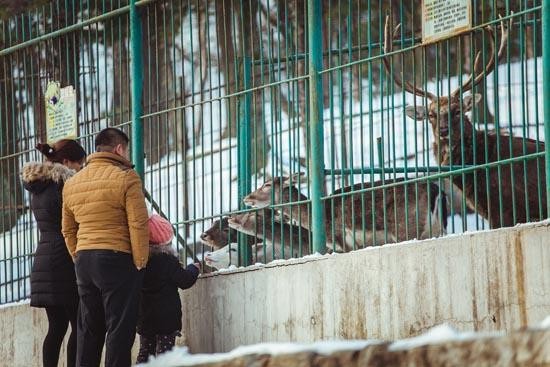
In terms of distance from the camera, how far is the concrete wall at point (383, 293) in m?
9.02

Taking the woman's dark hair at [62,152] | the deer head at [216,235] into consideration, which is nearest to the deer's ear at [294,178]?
the deer head at [216,235]

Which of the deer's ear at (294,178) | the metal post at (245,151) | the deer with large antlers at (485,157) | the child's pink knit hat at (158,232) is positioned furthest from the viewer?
the metal post at (245,151)

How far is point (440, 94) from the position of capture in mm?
10414

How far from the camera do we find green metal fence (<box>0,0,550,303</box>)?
10.3 m

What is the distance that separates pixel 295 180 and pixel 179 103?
1445mm

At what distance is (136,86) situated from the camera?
1262 cm

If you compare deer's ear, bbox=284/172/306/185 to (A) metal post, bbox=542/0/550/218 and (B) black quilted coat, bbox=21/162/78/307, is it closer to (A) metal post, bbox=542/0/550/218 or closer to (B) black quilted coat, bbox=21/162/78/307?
(B) black quilted coat, bbox=21/162/78/307

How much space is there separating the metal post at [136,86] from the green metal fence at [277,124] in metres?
0.01

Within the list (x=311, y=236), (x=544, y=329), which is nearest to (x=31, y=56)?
(x=311, y=236)

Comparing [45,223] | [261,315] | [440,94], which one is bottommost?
[261,315]

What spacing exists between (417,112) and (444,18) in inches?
46.1

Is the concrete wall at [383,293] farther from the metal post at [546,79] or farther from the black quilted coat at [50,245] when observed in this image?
the black quilted coat at [50,245]

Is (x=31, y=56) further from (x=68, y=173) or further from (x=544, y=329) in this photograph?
(x=544, y=329)

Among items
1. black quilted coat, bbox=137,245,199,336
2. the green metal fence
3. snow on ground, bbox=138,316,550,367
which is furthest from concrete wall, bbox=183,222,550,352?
black quilted coat, bbox=137,245,199,336
